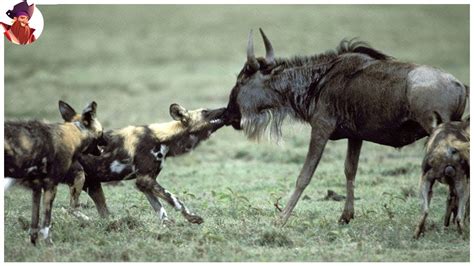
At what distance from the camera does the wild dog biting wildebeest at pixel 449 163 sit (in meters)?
8.83

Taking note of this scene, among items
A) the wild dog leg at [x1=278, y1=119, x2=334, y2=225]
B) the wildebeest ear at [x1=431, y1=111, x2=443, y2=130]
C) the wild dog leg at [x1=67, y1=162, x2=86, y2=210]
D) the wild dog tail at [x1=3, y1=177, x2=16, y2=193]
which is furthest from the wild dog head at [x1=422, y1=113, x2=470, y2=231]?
the wild dog tail at [x1=3, y1=177, x2=16, y2=193]

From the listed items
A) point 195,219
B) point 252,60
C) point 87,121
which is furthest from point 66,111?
point 252,60

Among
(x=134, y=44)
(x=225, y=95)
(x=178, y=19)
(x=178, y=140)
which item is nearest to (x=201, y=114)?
(x=178, y=140)

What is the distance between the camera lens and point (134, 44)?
33.5 metres

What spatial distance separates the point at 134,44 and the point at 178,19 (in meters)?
3.36

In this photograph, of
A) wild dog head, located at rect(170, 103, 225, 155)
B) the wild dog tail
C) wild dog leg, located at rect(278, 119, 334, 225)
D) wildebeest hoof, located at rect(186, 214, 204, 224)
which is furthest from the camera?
wild dog head, located at rect(170, 103, 225, 155)

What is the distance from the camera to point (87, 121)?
9508mm

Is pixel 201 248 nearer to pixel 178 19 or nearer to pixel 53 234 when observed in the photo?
pixel 53 234

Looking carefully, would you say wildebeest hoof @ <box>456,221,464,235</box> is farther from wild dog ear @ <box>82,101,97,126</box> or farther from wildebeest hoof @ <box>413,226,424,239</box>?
wild dog ear @ <box>82,101,97,126</box>

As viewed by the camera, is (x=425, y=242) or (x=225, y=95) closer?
(x=425, y=242)

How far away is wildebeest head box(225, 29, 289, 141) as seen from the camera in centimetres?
1065

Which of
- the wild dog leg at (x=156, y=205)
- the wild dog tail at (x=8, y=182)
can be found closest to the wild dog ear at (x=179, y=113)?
the wild dog leg at (x=156, y=205)

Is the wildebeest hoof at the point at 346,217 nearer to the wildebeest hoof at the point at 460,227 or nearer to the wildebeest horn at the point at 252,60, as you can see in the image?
the wildebeest hoof at the point at 460,227

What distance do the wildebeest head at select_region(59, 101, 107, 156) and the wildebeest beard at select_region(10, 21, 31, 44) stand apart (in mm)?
716
